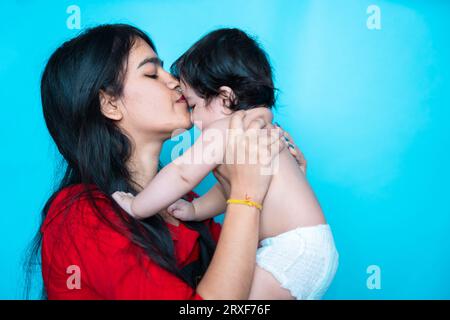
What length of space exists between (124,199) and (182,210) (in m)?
0.27

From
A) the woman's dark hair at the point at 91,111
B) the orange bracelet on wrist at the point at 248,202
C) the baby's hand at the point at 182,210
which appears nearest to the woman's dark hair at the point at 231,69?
the woman's dark hair at the point at 91,111

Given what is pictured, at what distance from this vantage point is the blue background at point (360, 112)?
7.34ft

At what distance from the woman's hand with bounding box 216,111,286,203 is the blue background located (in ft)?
3.15

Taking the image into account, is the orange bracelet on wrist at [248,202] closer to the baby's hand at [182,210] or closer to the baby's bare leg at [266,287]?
the baby's bare leg at [266,287]

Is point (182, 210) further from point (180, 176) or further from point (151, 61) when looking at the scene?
point (151, 61)

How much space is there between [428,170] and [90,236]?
1.72 m

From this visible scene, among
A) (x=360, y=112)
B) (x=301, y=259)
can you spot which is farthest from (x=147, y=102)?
(x=360, y=112)

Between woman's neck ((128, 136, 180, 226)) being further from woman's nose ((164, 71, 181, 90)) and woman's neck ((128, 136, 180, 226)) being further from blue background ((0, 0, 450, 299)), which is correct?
blue background ((0, 0, 450, 299))

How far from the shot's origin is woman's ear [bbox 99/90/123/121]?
4.87ft

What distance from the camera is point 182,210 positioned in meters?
1.57

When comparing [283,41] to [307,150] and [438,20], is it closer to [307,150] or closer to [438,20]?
[307,150]

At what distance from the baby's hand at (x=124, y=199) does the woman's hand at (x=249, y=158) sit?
0.97ft

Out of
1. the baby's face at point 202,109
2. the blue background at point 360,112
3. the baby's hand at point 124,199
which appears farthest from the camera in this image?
the blue background at point 360,112
